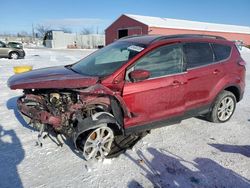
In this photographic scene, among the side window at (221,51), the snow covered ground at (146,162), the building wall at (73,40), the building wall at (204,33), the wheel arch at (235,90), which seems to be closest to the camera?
the snow covered ground at (146,162)

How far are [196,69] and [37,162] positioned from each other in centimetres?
304

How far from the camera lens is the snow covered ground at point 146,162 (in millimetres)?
2846

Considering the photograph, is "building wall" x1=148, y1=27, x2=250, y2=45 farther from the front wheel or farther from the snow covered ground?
the front wheel

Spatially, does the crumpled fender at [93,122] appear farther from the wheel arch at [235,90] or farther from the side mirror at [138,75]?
the wheel arch at [235,90]

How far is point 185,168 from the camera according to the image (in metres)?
3.13

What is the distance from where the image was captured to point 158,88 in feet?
11.4

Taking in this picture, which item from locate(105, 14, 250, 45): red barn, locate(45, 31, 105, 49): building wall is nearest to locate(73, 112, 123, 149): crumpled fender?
locate(105, 14, 250, 45): red barn

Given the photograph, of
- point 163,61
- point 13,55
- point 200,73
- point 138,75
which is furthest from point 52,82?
point 13,55

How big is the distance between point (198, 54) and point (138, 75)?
152cm

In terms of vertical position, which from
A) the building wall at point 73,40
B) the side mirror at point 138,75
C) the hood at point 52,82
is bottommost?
the hood at point 52,82

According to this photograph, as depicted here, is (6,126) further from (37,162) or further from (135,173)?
(135,173)

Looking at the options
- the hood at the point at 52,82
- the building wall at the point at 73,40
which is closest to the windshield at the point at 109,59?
the hood at the point at 52,82

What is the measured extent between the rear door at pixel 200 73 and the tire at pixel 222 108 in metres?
0.33

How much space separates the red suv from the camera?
10.3ft
